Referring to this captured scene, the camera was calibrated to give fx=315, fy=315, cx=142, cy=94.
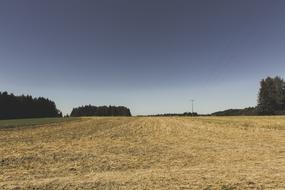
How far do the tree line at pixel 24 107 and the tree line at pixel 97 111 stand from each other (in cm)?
1686

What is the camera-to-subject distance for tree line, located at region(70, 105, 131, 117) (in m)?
165

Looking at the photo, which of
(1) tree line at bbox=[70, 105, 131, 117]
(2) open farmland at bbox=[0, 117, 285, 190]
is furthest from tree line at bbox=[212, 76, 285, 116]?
(2) open farmland at bbox=[0, 117, 285, 190]

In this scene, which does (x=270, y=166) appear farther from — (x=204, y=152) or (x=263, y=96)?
(x=263, y=96)

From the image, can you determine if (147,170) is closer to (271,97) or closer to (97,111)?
(271,97)

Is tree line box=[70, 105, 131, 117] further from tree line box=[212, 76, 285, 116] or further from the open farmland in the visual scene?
the open farmland

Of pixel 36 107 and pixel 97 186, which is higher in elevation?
pixel 36 107

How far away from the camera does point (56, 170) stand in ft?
43.0

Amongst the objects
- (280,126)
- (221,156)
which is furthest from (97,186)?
(280,126)

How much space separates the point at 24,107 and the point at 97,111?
47.2 metres

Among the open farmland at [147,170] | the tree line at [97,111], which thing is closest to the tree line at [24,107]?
the tree line at [97,111]

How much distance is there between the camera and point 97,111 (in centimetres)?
16638

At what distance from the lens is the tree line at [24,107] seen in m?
116

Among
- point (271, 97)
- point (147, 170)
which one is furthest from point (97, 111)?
point (147, 170)

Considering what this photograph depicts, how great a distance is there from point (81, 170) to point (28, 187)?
3.29 meters
